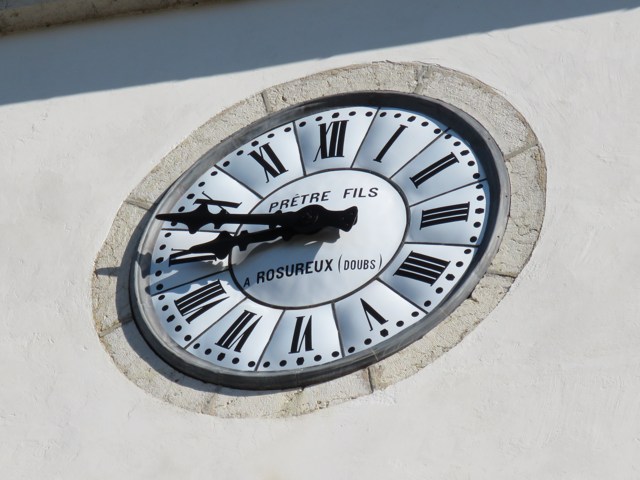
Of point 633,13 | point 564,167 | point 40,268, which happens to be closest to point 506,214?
point 564,167

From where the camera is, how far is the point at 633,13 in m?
8.14

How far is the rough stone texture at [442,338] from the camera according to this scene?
710 centimetres

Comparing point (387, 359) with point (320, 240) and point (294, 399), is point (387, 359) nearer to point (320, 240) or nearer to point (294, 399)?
point (294, 399)

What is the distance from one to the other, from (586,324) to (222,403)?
131cm

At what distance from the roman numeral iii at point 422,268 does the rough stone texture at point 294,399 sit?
460mm

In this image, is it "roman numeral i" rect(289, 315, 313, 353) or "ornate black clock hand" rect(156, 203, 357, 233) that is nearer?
"roman numeral i" rect(289, 315, 313, 353)

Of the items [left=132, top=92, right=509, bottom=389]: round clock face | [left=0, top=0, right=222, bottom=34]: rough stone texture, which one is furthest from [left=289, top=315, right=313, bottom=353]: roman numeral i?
[left=0, top=0, right=222, bottom=34]: rough stone texture

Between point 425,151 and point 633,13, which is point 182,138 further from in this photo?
point 633,13

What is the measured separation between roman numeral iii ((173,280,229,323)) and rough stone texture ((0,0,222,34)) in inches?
68.2

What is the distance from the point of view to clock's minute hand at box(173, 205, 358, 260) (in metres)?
7.61

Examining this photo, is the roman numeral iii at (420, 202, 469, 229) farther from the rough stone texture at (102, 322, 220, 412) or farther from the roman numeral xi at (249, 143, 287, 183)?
the rough stone texture at (102, 322, 220, 412)

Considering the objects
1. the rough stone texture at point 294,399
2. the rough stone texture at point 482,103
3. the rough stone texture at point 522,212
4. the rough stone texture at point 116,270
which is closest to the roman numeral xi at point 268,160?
the rough stone texture at point 116,270

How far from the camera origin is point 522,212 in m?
7.43

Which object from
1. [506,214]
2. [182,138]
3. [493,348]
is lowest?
[493,348]
